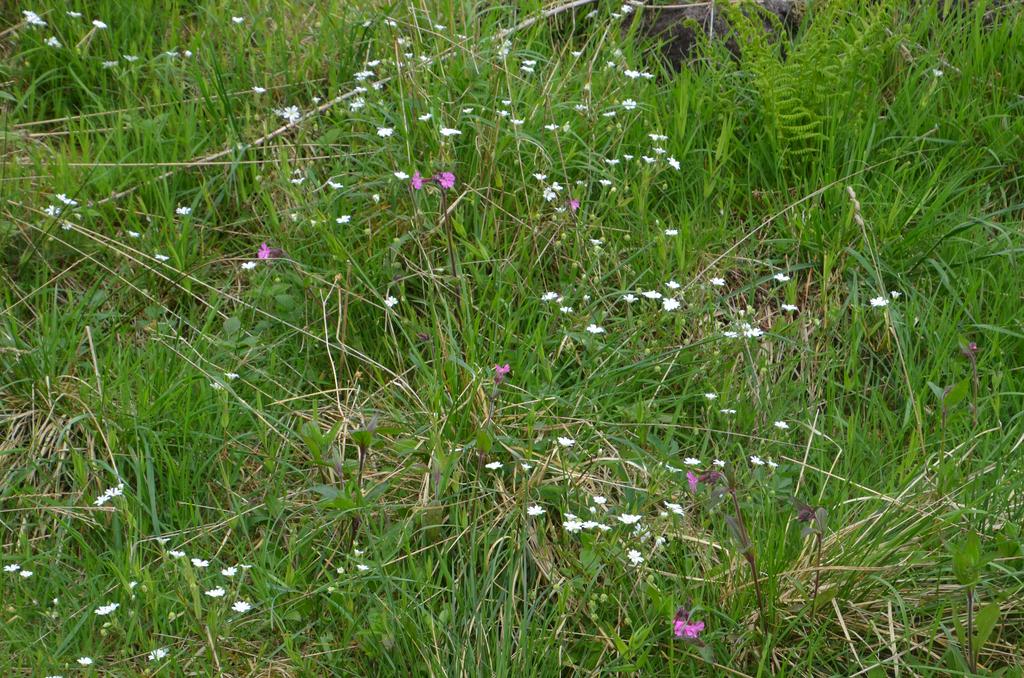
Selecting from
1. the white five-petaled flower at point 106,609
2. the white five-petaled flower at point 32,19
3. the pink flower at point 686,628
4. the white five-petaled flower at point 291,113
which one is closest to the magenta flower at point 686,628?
the pink flower at point 686,628

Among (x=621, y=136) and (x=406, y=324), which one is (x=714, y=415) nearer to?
(x=406, y=324)

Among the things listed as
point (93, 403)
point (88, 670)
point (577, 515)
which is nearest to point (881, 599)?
point (577, 515)

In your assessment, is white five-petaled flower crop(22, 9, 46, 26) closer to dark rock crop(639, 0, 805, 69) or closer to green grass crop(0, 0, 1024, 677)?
green grass crop(0, 0, 1024, 677)

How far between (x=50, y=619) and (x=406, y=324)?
4.06 feet

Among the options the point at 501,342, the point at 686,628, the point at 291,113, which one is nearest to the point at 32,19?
the point at 291,113

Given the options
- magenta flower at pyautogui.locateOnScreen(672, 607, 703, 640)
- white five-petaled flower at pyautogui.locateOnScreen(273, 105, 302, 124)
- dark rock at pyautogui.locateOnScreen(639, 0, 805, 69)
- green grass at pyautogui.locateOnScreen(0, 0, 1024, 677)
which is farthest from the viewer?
dark rock at pyautogui.locateOnScreen(639, 0, 805, 69)

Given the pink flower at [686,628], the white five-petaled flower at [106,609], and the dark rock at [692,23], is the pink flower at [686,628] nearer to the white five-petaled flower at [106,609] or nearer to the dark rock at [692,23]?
the white five-petaled flower at [106,609]

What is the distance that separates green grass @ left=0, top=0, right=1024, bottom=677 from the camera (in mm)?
2311

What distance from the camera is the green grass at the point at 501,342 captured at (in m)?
2.31

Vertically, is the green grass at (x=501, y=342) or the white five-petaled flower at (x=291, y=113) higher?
the white five-petaled flower at (x=291, y=113)

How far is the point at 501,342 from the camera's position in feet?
10.0

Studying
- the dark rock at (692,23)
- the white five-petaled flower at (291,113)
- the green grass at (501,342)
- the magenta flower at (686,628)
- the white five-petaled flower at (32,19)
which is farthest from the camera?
the dark rock at (692,23)

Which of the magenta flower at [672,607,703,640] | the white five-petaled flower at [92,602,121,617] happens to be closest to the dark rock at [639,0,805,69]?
the magenta flower at [672,607,703,640]

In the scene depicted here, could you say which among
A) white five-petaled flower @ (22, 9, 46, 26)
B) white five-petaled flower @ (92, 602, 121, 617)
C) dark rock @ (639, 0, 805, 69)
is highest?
white five-petaled flower @ (22, 9, 46, 26)
